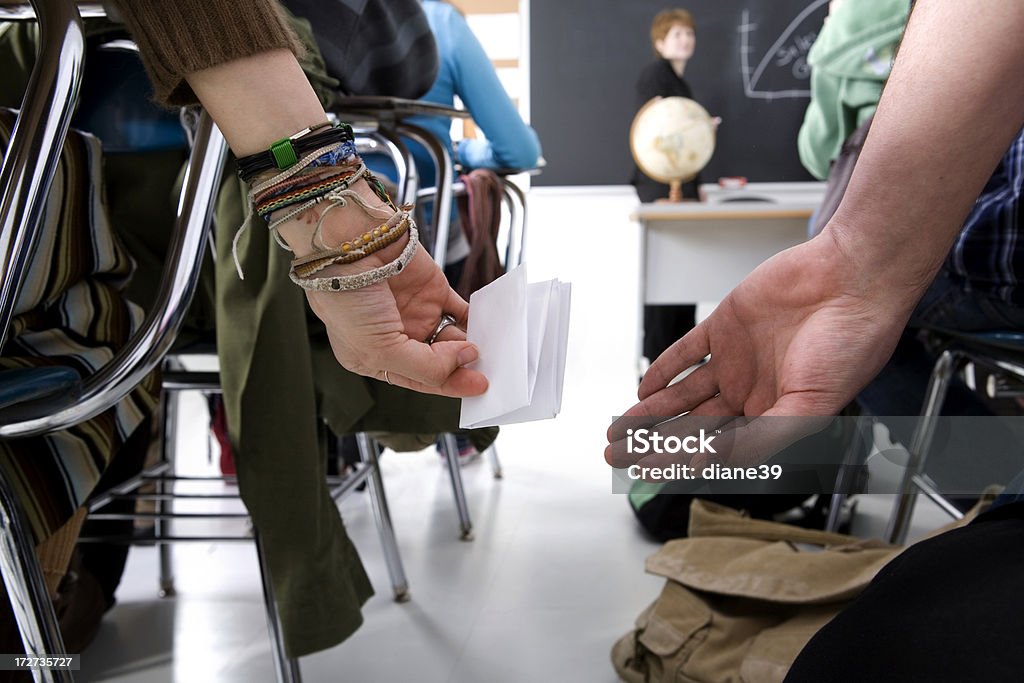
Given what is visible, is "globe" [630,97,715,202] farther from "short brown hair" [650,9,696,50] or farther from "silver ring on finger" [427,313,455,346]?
"silver ring on finger" [427,313,455,346]

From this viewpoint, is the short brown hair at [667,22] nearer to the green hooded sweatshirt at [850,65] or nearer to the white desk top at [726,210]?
the white desk top at [726,210]

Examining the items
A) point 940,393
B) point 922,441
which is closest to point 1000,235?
point 940,393

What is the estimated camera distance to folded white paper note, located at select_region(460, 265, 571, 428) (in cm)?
46

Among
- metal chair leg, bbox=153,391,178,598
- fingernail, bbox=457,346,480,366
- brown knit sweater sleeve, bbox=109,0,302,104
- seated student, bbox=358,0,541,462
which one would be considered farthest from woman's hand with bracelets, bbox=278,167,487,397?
seated student, bbox=358,0,541,462

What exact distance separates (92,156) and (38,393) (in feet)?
0.96

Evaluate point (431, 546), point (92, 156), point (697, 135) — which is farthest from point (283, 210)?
point (697, 135)

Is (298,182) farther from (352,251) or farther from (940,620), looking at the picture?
(940,620)

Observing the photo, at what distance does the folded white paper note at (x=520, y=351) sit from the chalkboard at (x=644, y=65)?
3584 mm

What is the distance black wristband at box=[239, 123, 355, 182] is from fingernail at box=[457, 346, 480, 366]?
0.56ft

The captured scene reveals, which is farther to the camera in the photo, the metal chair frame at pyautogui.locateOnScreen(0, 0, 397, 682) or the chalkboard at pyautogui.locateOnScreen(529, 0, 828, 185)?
the chalkboard at pyautogui.locateOnScreen(529, 0, 828, 185)

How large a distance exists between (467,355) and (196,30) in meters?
0.28

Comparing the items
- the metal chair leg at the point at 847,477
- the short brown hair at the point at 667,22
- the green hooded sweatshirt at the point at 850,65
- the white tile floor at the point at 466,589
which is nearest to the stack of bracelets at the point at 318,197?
the white tile floor at the point at 466,589

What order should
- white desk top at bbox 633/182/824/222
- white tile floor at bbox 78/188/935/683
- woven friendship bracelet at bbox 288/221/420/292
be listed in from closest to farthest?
woven friendship bracelet at bbox 288/221/420/292 → white tile floor at bbox 78/188/935/683 → white desk top at bbox 633/182/824/222

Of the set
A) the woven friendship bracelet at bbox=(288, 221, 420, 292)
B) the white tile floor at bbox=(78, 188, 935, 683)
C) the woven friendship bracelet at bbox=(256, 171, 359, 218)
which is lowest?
the white tile floor at bbox=(78, 188, 935, 683)
